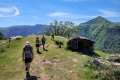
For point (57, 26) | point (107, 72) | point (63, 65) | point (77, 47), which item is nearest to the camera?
point (107, 72)

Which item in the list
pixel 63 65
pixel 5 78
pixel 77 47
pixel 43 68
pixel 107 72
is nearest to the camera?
Result: pixel 5 78

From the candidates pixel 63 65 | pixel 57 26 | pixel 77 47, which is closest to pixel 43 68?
pixel 63 65

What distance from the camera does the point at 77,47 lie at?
56156 mm

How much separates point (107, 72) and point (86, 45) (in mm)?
32438

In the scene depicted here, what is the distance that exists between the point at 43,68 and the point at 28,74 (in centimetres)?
406

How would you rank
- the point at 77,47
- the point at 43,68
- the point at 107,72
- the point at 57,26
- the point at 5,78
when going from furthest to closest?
the point at 57,26 → the point at 77,47 → the point at 43,68 → the point at 107,72 → the point at 5,78

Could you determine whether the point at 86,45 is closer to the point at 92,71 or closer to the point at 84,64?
the point at 84,64

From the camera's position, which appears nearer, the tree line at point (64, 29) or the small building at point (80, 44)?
the small building at point (80, 44)

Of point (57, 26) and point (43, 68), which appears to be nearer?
point (43, 68)

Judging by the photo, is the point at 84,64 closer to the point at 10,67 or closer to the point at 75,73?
the point at 75,73

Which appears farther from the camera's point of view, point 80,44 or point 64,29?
point 64,29

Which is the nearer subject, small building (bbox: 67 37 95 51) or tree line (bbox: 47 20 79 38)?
small building (bbox: 67 37 95 51)

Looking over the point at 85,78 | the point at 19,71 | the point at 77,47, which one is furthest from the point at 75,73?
the point at 77,47

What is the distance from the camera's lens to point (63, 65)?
30.2 m
